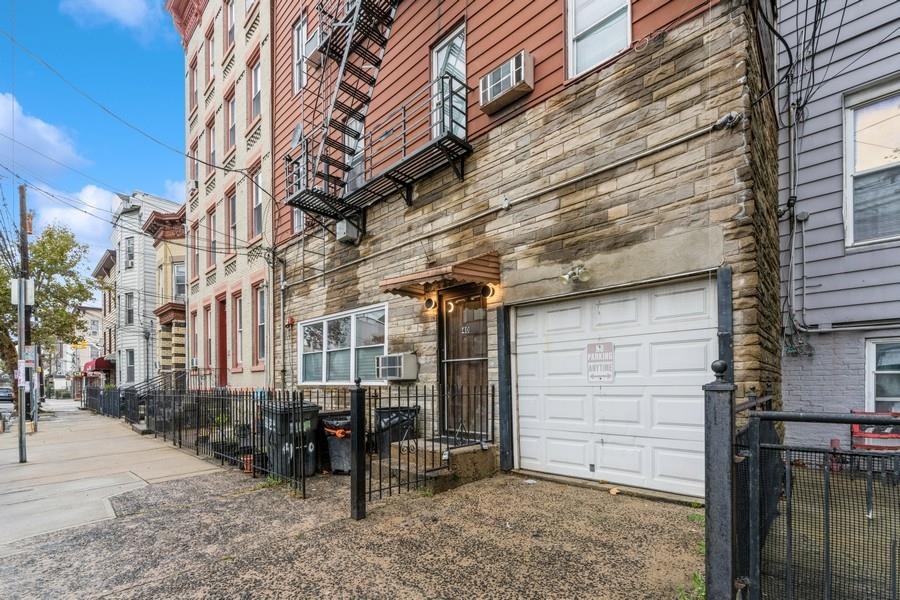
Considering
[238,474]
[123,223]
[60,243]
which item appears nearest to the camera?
[238,474]

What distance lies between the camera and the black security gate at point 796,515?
2260mm

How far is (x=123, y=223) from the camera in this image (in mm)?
26703

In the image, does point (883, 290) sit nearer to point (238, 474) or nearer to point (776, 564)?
point (776, 564)

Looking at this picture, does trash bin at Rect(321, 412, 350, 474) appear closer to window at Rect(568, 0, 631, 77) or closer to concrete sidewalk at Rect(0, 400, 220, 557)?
concrete sidewalk at Rect(0, 400, 220, 557)

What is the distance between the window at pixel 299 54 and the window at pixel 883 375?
38.2 feet

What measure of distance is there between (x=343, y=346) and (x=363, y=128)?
4304 millimetres

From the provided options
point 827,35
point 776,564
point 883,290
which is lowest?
point 776,564

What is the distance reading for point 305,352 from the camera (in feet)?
36.2

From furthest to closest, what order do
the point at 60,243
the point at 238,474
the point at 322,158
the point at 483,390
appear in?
the point at 60,243 < the point at 322,158 < the point at 238,474 < the point at 483,390

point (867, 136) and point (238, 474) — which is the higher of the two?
point (867, 136)

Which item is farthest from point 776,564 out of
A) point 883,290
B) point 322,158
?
point 322,158

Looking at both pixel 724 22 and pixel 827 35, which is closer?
pixel 724 22

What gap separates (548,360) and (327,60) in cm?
724

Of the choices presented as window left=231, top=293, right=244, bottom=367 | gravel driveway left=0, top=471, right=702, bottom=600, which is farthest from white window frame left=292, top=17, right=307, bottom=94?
gravel driveway left=0, top=471, right=702, bottom=600
